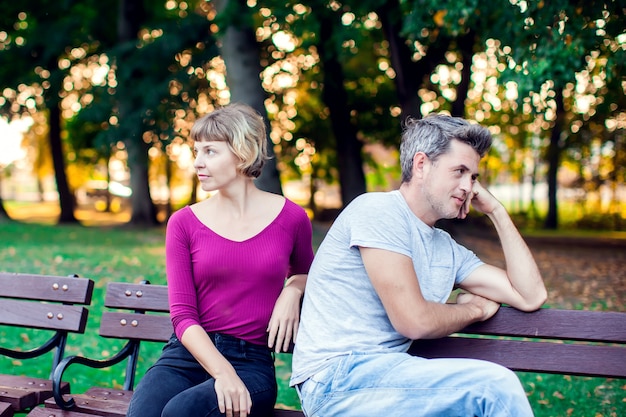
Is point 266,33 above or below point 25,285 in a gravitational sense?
above

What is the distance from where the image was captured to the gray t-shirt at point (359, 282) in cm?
280

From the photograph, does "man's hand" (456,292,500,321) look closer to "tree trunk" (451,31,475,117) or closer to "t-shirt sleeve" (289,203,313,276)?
"t-shirt sleeve" (289,203,313,276)

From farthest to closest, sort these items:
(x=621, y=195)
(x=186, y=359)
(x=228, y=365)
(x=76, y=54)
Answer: (x=621, y=195)
(x=76, y=54)
(x=186, y=359)
(x=228, y=365)

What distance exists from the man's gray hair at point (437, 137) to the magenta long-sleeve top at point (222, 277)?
735 mm

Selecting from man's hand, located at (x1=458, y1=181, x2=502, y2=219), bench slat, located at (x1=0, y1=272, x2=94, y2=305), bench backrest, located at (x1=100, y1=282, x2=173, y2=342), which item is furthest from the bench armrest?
man's hand, located at (x1=458, y1=181, x2=502, y2=219)

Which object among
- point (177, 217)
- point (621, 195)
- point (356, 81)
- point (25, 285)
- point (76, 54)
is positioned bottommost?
point (621, 195)

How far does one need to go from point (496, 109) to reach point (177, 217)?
24127 millimetres

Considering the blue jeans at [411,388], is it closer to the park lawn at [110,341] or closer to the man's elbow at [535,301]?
the man's elbow at [535,301]

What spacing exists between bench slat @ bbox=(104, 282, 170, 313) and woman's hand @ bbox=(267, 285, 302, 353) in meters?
0.80

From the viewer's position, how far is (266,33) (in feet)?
51.9

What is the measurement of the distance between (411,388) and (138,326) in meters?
1.83

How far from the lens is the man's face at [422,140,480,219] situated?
2.89m

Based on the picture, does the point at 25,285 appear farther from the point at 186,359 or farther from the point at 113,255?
the point at 113,255

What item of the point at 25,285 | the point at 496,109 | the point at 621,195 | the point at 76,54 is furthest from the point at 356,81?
the point at 621,195
